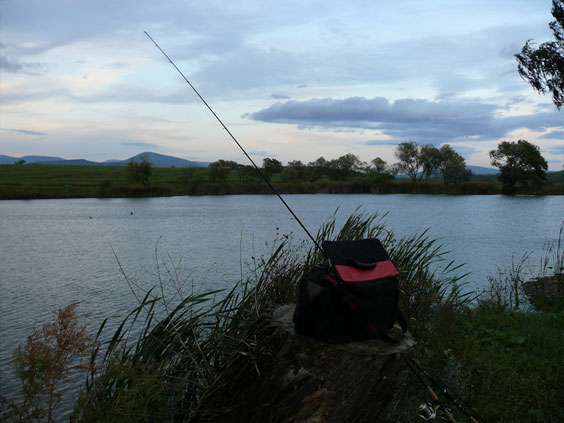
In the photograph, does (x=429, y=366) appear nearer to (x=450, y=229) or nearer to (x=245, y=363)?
(x=245, y=363)

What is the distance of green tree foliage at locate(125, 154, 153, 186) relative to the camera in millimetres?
76000

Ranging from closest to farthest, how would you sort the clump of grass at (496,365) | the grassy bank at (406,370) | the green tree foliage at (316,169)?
1. the grassy bank at (406,370)
2. the clump of grass at (496,365)
3. the green tree foliage at (316,169)

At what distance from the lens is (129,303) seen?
11258mm

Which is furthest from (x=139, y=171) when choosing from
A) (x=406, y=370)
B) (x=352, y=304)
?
(x=352, y=304)

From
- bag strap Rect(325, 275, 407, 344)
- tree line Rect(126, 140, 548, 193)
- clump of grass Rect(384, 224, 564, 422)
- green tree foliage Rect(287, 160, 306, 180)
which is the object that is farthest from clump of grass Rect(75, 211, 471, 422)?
green tree foliage Rect(287, 160, 306, 180)

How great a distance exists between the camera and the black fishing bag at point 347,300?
9.50ft

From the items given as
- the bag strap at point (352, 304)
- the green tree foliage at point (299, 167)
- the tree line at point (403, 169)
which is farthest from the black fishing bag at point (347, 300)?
the green tree foliage at point (299, 167)

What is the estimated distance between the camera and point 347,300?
9.29 feet

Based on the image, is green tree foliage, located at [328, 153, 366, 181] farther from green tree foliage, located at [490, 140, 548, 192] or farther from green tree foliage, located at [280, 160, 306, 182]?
green tree foliage, located at [490, 140, 548, 192]

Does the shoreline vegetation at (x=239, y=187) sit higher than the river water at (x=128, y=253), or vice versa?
the shoreline vegetation at (x=239, y=187)

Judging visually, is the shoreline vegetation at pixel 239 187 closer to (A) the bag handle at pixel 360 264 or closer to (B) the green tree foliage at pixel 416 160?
(B) the green tree foliage at pixel 416 160

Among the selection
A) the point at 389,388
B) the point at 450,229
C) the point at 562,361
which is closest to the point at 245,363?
the point at 389,388

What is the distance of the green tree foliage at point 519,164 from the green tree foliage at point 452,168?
6886 mm

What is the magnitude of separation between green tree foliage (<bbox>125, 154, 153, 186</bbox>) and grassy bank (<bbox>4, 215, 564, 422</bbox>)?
242 feet
